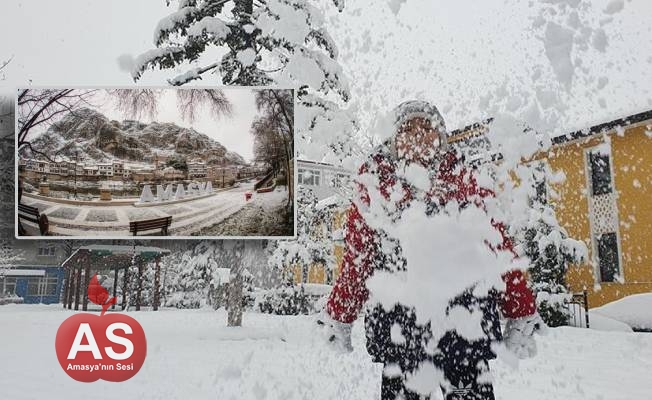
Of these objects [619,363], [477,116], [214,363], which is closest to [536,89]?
[477,116]

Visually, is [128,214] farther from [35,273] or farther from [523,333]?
[523,333]

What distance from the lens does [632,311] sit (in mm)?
5285

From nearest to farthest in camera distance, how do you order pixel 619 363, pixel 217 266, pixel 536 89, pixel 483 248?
1. pixel 483 248
2. pixel 619 363
3. pixel 536 89
4. pixel 217 266

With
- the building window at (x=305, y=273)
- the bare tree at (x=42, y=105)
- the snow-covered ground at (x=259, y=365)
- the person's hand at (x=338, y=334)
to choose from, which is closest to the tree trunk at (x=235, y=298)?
the snow-covered ground at (x=259, y=365)

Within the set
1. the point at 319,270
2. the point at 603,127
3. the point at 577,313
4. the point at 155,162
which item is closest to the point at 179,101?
the point at 155,162

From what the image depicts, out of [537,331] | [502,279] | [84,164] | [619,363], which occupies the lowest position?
[619,363]

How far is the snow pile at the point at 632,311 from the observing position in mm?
5074

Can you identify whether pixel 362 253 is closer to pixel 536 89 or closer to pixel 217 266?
pixel 536 89

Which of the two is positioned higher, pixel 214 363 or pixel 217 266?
pixel 217 266

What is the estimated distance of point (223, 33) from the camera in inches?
209

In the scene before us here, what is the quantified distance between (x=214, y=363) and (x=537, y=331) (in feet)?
8.87

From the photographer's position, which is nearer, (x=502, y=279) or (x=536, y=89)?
(x=502, y=279)

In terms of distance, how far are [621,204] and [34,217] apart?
20.2 feet

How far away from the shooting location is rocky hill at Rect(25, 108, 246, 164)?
14.6ft
